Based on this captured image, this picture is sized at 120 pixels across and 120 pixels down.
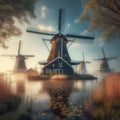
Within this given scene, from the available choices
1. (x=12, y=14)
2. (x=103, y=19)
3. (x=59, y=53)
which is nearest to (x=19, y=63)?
(x=59, y=53)

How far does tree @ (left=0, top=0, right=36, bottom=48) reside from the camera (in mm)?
14812

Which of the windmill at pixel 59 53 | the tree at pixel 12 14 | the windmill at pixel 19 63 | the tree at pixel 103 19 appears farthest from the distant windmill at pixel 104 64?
the tree at pixel 12 14

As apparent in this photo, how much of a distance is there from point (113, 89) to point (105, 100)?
1.07 meters

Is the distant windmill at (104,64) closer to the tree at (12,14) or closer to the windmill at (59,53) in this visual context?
the windmill at (59,53)

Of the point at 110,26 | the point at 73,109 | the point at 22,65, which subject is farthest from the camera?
the point at 22,65

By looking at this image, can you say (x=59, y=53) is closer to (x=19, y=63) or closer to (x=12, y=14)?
(x=19, y=63)

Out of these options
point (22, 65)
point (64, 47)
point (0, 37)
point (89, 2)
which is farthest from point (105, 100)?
point (22, 65)

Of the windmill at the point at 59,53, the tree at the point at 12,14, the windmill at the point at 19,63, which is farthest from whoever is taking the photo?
the windmill at the point at 19,63

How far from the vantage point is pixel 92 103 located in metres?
10.7

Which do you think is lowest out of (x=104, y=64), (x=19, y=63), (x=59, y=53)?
(x=59, y=53)

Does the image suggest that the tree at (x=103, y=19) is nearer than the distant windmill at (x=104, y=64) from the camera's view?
Yes

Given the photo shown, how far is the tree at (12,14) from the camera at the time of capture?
1481 cm

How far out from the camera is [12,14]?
15.9 metres

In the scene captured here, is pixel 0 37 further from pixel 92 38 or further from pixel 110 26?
pixel 92 38
